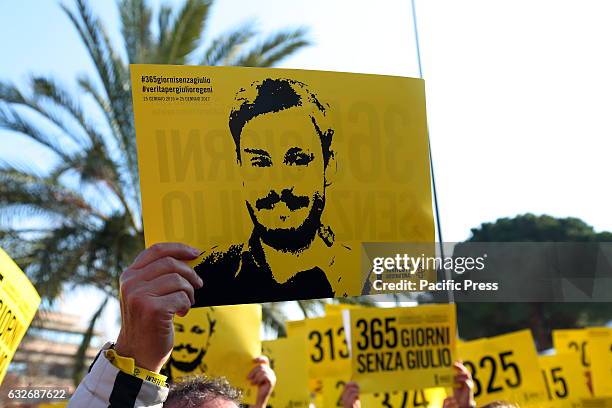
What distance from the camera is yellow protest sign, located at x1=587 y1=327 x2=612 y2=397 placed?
7.27 m

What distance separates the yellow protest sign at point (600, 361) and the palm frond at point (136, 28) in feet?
20.5

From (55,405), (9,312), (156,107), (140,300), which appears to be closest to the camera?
(140,300)

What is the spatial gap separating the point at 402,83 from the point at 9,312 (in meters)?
1.57

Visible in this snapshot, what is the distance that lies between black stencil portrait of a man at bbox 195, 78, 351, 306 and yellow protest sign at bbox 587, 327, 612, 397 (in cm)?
528

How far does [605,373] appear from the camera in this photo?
24.0 ft

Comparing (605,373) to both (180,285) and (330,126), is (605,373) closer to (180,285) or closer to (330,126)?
(330,126)

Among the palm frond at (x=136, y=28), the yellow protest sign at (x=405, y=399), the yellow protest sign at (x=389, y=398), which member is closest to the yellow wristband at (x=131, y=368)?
the yellow protest sign at (x=389, y=398)

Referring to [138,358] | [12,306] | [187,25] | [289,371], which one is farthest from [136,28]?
[138,358]

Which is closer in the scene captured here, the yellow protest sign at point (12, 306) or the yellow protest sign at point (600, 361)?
the yellow protest sign at point (12, 306)

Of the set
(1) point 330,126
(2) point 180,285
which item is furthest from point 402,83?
(2) point 180,285

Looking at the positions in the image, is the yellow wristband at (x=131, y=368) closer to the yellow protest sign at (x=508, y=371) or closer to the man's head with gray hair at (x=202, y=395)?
the man's head with gray hair at (x=202, y=395)

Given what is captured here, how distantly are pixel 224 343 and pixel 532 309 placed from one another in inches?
1230

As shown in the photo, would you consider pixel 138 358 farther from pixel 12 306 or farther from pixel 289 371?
pixel 289 371

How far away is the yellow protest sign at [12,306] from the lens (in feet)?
9.71
